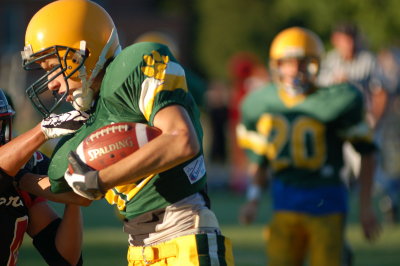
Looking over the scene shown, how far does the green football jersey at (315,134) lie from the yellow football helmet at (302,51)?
0.43ft

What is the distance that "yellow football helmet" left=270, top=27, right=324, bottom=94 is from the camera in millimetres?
6195

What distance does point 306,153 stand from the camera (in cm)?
597

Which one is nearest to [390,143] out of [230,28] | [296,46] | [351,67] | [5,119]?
[351,67]

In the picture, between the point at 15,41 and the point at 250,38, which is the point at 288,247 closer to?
the point at 250,38

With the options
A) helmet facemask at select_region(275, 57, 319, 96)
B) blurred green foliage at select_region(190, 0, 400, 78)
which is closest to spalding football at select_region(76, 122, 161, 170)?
helmet facemask at select_region(275, 57, 319, 96)

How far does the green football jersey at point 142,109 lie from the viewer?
135 inches

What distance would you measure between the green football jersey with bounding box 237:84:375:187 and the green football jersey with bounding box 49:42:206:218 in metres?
2.26

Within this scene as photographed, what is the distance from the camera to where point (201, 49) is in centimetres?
3734

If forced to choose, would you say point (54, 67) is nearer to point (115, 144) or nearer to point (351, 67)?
point (115, 144)

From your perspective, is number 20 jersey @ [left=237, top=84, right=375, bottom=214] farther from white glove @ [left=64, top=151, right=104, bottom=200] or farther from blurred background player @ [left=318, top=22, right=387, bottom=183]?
blurred background player @ [left=318, top=22, right=387, bottom=183]

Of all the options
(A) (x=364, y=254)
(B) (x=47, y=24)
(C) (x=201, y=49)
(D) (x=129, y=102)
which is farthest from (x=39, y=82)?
(C) (x=201, y=49)

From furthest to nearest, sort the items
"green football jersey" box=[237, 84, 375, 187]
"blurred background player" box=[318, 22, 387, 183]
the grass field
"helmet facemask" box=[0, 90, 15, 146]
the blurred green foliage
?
the blurred green foliage, "blurred background player" box=[318, 22, 387, 183], the grass field, "green football jersey" box=[237, 84, 375, 187], "helmet facemask" box=[0, 90, 15, 146]

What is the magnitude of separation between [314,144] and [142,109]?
2675 mm

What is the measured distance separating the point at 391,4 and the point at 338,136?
10078 millimetres
